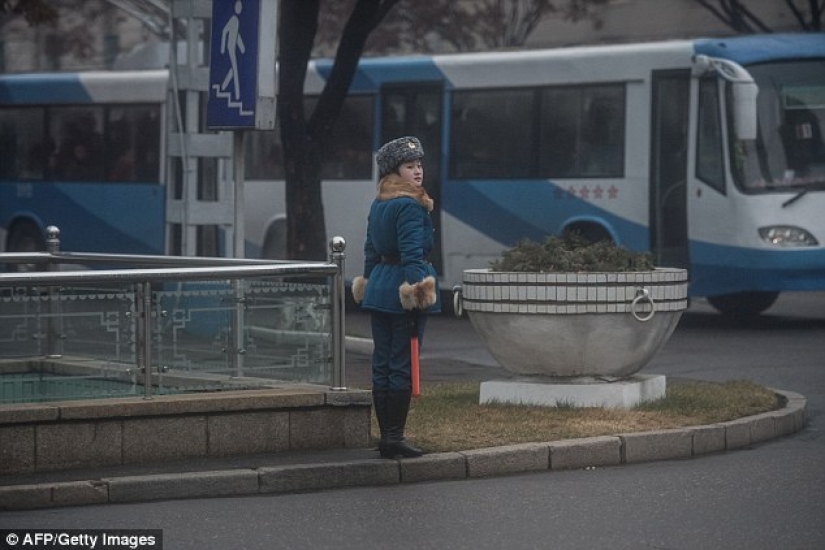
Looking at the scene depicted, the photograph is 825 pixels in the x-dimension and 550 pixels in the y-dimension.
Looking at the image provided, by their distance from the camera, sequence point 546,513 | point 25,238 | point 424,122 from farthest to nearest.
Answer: point 25,238 < point 424,122 < point 546,513

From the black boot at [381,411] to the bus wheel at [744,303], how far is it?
38.4 ft

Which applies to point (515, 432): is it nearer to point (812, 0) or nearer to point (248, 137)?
point (248, 137)

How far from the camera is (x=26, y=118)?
2964cm

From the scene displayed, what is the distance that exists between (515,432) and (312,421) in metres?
1.25

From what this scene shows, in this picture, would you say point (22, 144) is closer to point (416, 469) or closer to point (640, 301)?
point (640, 301)

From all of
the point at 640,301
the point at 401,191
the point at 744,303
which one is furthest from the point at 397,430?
the point at 744,303

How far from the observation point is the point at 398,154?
1056 centimetres

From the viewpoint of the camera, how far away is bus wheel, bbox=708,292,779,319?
22.0m

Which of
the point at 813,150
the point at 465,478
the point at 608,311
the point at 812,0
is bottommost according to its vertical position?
the point at 465,478

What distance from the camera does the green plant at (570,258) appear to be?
40.3ft

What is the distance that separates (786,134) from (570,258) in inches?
370

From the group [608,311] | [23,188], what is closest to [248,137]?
[23,188]

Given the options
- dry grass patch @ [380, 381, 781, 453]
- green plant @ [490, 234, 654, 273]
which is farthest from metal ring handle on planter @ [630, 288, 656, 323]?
dry grass patch @ [380, 381, 781, 453]

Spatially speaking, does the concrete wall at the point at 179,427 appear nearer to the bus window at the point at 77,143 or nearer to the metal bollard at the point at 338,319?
the metal bollard at the point at 338,319
